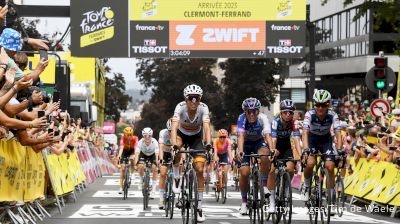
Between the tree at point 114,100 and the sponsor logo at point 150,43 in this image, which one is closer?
the sponsor logo at point 150,43

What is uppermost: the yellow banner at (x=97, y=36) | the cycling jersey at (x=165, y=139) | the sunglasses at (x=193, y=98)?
the yellow banner at (x=97, y=36)

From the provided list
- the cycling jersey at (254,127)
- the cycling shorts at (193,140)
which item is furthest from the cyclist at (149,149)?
the cycling shorts at (193,140)

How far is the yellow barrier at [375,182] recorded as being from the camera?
1695 centimetres

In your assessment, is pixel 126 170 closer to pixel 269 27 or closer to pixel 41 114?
pixel 41 114

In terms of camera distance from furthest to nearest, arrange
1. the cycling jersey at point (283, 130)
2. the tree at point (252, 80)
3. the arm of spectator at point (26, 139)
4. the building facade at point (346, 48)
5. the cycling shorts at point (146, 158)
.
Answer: the tree at point (252, 80), the building facade at point (346, 48), the cycling shorts at point (146, 158), the cycling jersey at point (283, 130), the arm of spectator at point (26, 139)

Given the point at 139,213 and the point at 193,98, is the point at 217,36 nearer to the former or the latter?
the point at 139,213

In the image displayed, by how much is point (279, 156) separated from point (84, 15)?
1803cm

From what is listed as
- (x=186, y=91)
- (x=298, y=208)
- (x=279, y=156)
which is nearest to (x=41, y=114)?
(x=186, y=91)

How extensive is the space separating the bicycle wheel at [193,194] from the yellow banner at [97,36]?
18.9 meters

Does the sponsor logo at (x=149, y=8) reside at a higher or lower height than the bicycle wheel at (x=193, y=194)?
higher

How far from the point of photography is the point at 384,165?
1817 cm

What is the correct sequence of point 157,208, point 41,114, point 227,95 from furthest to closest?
point 227,95 < point 157,208 < point 41,114

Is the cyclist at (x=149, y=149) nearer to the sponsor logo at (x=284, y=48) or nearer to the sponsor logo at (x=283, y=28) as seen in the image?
the sponsor logo at (x=284, y=48)

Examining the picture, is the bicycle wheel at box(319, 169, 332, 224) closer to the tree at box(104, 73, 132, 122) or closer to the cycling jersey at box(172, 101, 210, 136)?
the cycling jersey at box(172, 101, 210, 136)
